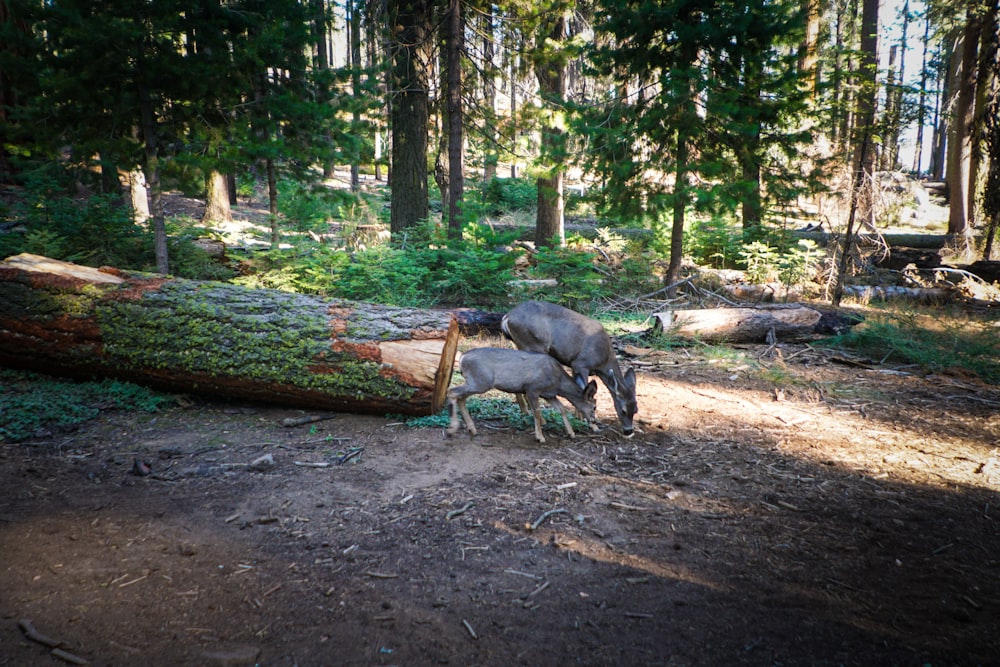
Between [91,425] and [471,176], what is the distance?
911 inches

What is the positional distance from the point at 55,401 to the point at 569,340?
5560 millimetres

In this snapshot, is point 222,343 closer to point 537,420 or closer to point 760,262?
point 537,420

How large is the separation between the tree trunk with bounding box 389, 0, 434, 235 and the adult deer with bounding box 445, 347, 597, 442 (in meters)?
8.49

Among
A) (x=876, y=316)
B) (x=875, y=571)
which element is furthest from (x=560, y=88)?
(x=875, y=571)

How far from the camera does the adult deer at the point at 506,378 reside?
593 centimetres

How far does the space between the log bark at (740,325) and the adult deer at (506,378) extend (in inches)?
180

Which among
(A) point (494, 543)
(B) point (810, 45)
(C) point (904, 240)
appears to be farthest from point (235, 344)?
(C) point (904, 240)

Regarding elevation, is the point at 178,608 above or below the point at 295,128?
below

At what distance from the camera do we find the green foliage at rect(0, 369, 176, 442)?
5480 mm

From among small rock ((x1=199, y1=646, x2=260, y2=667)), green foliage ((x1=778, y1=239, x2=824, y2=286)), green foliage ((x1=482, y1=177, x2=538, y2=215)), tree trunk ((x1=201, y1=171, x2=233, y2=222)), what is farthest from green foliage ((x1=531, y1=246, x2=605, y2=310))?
green foliage ((x1=482, y1=177, x2=538, y2=215))

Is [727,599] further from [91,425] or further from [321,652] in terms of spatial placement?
[91,425]

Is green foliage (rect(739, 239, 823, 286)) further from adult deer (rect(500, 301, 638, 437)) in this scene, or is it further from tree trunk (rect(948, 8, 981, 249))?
adult deer (rect(500, 301, 638, 437))

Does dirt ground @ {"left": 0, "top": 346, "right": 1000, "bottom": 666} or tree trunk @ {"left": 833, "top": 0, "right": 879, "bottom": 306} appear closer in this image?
dirt ground @ {"left": 0, "top": 346, "right": 1000, "bottom": 666}

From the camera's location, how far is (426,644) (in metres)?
2.98
